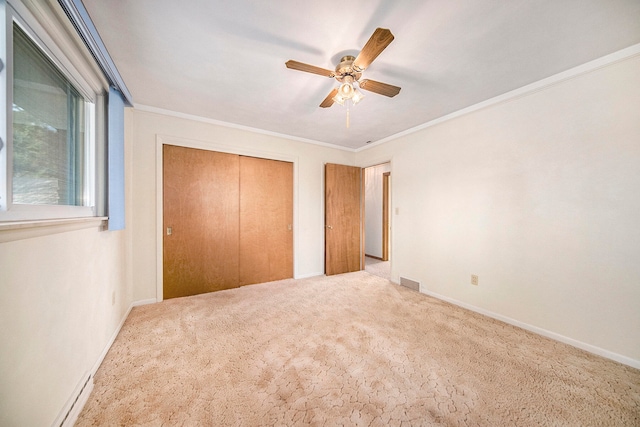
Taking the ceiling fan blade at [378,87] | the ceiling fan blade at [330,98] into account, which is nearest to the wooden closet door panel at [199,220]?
the ceiling fan blade at [330,98]

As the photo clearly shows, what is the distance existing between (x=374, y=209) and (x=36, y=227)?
207 inches

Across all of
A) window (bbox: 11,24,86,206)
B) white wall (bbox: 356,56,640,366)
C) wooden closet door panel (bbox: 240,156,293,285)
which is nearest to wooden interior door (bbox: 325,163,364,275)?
wooden closet door panel (bbox: 240,156,293,285)

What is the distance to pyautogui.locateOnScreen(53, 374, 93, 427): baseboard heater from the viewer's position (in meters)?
1.11

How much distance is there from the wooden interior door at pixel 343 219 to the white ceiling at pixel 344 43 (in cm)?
162

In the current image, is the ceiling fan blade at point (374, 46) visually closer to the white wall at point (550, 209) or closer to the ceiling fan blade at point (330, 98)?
the ceiling fan blade at point (330, 98)

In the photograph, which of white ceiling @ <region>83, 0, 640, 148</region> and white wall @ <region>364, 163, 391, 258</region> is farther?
white wall @ <region>364, 163, 391, 258</region>

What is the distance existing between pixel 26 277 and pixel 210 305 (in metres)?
1.86

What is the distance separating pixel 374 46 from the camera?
1.34 metres

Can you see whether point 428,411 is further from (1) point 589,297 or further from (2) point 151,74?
(2) point 151,74

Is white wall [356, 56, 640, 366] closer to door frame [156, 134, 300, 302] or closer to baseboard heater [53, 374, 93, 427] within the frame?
door frame [156, 134, 300, 302]

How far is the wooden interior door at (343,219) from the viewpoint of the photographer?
3.86 metres

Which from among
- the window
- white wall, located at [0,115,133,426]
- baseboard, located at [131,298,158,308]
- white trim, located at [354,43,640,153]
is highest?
white trim, located at [354,43,640,153]

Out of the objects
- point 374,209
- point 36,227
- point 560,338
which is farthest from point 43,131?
point 374,209

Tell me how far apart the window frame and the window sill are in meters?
0.06
